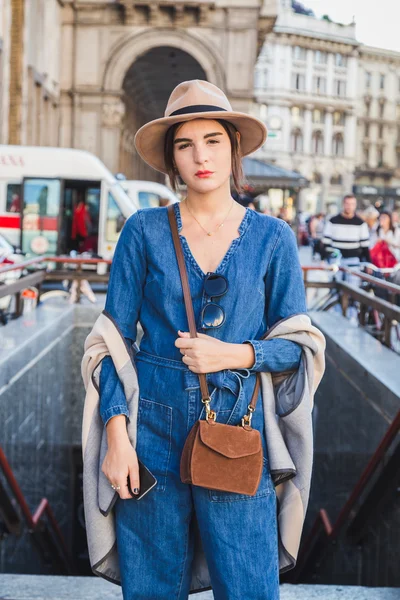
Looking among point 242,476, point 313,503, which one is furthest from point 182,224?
A: point 313,503

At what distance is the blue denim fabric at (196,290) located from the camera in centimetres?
230

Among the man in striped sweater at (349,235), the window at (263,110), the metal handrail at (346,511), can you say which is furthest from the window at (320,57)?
the metal handrail at (346,511)

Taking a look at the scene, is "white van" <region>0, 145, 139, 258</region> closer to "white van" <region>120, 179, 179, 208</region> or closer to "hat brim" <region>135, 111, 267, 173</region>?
"white van" <region>120, 179, 179, 208</region>

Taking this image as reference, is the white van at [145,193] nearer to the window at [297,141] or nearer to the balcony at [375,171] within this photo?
the window at [297,141]

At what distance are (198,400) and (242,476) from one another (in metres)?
0.21

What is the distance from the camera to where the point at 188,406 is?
226cm

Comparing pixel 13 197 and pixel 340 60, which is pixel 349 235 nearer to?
pixel 13 197

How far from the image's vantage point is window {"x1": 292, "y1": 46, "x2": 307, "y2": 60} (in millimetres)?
101781

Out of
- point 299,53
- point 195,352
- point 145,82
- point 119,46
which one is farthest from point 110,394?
point 299,53

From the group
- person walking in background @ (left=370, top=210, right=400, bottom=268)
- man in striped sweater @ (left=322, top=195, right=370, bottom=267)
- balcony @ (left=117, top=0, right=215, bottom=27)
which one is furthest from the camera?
balcony @ (left=117, top=0, right=215, bottom=27)

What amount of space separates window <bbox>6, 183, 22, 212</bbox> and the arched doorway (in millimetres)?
16743

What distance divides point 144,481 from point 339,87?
355 feet

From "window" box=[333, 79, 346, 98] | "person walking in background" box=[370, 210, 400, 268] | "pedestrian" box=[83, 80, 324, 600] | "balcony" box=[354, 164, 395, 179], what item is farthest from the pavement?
"balcony" box=[354, 164, 395, 179]

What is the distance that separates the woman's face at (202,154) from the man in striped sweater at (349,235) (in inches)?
380
